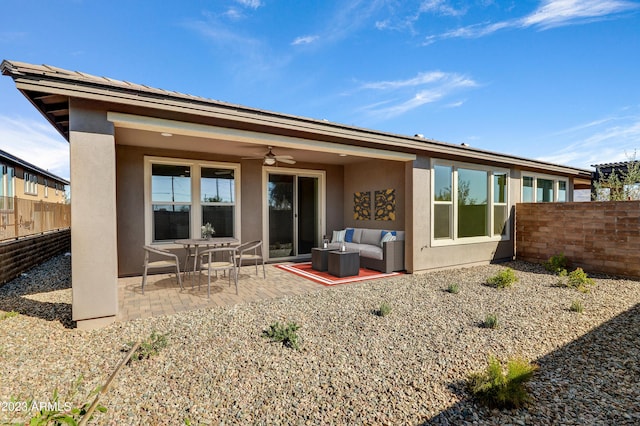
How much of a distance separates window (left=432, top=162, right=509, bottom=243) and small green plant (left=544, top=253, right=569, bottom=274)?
120cm

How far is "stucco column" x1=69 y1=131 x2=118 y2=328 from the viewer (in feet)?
10.8

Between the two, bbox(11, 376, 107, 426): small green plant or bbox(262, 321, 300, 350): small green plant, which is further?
bbox(262, 321, 300, 350): small green plant

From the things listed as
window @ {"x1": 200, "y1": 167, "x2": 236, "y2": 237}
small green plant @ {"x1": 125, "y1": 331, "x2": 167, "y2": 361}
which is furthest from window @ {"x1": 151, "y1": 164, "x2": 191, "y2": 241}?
small green plant @ {"x1": 125, "y1": 331, "x2": 167, "y2": 361}

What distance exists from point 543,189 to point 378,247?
639 cm

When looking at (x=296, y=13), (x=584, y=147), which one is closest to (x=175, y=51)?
(x=296, y=13)

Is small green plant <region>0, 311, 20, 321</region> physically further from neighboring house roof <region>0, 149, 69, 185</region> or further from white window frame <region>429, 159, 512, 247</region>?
neighboring house roof <region>0, 149, 69, 185</region>

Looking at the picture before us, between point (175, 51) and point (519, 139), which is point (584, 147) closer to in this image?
point (519, 139)

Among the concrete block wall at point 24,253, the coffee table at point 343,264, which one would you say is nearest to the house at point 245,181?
the coffee table at point 343,264

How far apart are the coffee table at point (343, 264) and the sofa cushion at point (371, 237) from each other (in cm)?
115

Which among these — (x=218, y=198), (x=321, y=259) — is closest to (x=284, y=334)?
(x=321, y=259)

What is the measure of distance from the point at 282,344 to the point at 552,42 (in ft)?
30.8

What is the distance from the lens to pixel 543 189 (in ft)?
30.5

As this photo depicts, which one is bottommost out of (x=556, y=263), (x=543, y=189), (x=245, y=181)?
(x=556, y=263)

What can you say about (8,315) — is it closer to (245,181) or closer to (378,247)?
(245,181)
